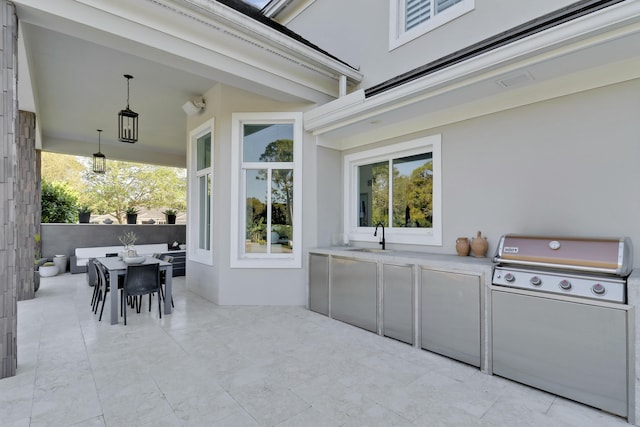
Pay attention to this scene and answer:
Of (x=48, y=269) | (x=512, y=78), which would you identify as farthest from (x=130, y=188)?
(x=512, y=78)

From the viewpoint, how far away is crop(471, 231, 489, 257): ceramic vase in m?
3.67

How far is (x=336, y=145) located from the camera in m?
5.51

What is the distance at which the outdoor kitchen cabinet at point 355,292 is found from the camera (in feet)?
13.6

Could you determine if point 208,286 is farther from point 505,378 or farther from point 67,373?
point 505,378

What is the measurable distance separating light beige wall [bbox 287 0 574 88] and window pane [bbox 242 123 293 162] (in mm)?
1509

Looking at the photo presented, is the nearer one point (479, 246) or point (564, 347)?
point (564, 347)

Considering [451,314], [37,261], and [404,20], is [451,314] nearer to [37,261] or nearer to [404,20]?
[404,20]

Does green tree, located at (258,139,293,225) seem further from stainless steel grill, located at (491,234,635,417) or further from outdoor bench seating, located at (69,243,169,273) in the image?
outdoor bench seating, located at (69,243,169,273)

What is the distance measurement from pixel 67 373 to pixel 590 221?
5.07m

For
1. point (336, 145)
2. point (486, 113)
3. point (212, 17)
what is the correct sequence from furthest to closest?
point (336, 145) < point (486, 113) < point (212, 17)

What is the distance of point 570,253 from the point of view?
267cm

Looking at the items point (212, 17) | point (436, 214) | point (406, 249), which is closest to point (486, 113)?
point (436, 214)

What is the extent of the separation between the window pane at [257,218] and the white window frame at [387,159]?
138cm

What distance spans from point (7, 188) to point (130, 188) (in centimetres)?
1454
